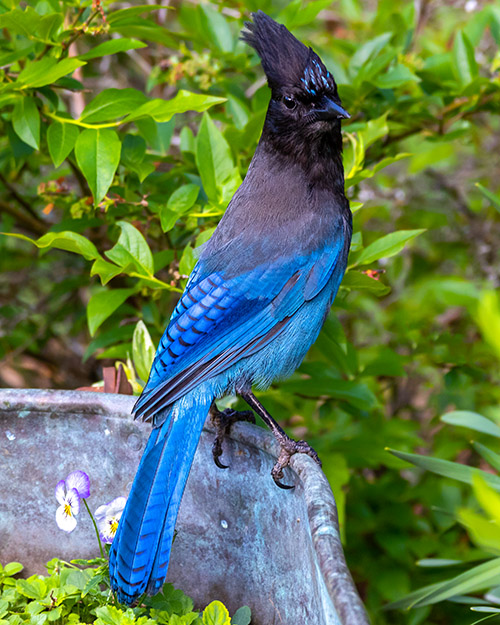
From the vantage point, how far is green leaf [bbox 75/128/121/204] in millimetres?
1729

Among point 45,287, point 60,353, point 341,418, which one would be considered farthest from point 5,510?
point 45,287

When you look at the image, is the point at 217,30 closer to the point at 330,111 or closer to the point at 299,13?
the point at 299,13

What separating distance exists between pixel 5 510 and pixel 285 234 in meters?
0.84

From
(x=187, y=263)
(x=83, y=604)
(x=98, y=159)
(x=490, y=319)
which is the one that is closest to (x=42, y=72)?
(x=98, y=159)

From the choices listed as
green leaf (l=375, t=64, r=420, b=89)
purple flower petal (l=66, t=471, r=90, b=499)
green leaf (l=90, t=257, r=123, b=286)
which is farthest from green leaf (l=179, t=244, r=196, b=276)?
green leaf (l=375, t=64, r=420, b=89)

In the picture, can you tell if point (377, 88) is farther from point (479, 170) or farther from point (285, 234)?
point (479, 170)

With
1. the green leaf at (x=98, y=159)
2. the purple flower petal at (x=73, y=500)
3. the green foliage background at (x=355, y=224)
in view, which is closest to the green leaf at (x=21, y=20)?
the green foliage background at (x=355, y=224)

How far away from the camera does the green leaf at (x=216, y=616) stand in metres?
1.24

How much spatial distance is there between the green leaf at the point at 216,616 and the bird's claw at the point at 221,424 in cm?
27

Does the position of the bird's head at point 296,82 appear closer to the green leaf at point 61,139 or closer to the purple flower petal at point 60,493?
the green leaf at point 61,139

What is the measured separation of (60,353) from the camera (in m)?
3.19

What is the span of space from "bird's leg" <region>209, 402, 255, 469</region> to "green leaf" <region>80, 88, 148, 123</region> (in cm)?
73

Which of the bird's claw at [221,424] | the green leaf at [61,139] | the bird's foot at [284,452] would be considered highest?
the green leaf at [61,139]

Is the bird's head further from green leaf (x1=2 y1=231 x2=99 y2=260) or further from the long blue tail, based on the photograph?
the long blue tail
